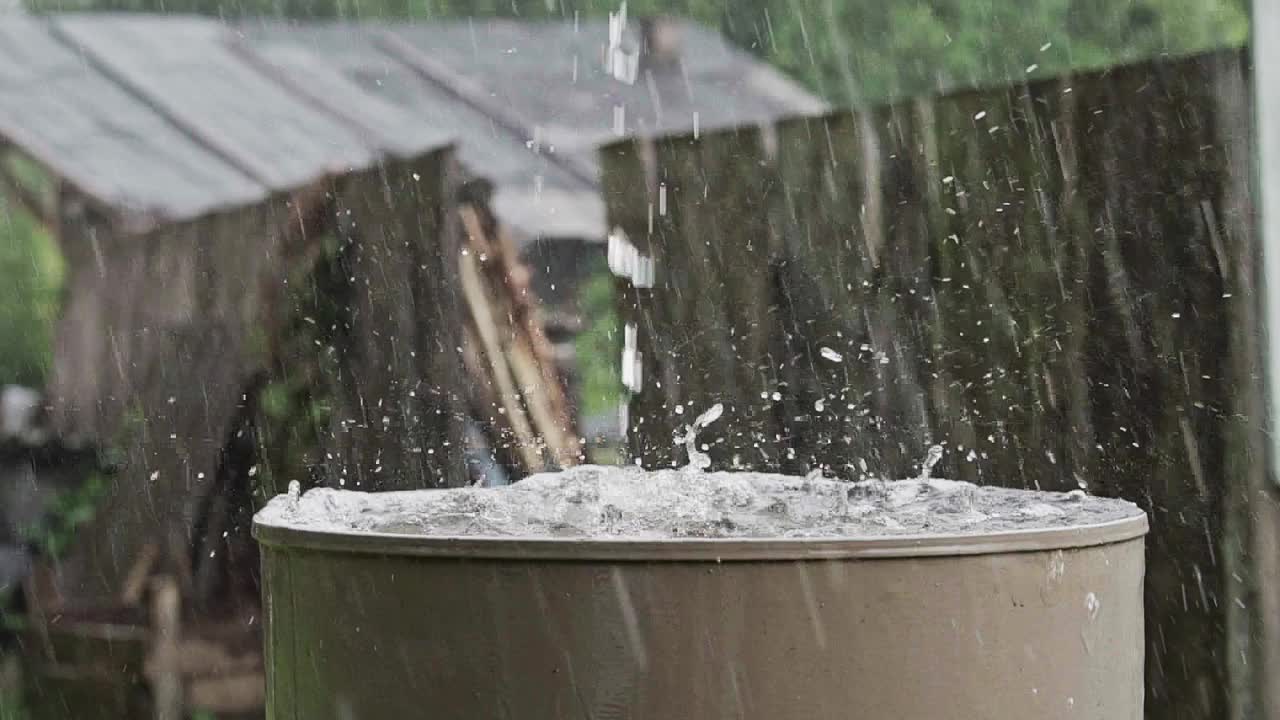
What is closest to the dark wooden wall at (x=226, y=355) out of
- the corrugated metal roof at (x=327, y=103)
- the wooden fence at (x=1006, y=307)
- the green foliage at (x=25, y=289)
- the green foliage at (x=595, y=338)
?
the wooden fence at (x=1006, y=307)

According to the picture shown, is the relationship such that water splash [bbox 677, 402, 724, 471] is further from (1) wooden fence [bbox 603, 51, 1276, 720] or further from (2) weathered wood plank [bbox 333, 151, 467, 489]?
(2) weathered wood plank [bbox 333, 151, 467, 489]

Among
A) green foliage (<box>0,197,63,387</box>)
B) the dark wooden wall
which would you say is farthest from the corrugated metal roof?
green foliage (<box>0,197,63,387</box>)

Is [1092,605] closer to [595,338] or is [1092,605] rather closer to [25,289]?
[595,338]

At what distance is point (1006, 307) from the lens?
113 inches

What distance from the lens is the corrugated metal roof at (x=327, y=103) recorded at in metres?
7.62

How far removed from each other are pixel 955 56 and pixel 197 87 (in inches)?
280

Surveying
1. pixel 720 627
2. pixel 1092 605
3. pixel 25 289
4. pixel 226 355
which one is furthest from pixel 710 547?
pixel 25 289

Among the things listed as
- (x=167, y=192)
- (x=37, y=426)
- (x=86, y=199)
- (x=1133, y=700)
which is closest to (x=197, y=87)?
(x=167, y=192)

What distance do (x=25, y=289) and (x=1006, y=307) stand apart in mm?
11531

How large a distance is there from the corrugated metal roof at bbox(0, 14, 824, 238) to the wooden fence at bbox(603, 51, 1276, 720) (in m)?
2.83

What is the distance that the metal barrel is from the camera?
4.44ft

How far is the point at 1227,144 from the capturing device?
2547 millimetres

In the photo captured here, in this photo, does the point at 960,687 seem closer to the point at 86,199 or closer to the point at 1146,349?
the point at 1146,349

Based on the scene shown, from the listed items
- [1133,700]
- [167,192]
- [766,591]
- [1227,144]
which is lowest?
[1133,700]
